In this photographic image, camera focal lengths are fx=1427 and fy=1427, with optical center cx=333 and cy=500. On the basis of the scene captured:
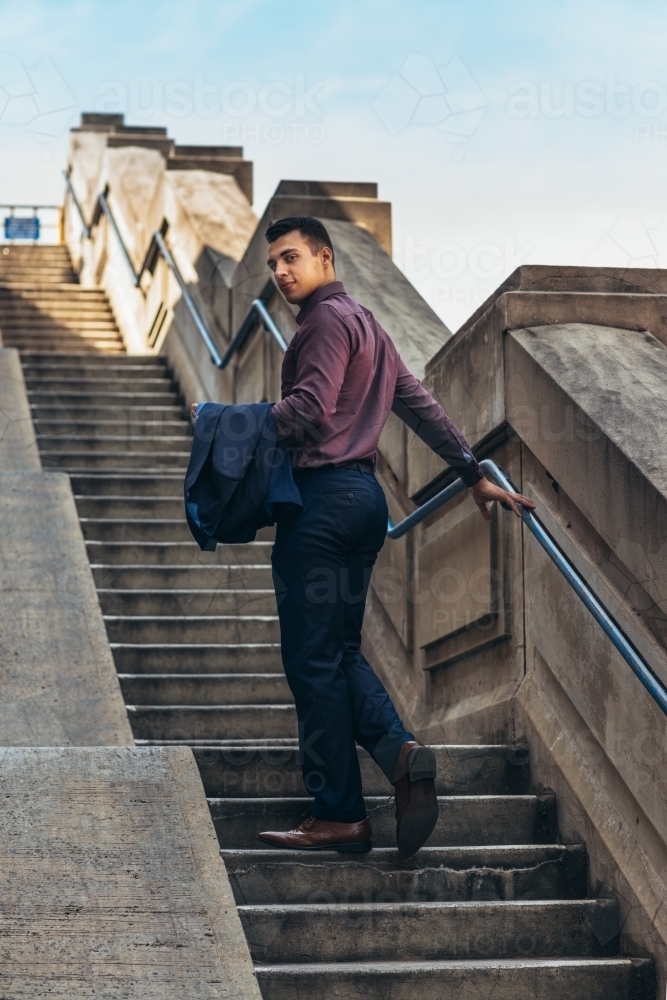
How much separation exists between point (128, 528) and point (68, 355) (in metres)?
3.59

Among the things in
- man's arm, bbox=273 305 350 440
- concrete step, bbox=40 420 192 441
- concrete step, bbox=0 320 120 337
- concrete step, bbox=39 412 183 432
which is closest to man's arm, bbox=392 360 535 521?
man's arm, bbox=273 305 350 440

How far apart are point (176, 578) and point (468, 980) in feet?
11.2

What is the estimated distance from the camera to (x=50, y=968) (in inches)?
113

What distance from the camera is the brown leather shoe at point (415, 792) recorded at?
11.7 ft

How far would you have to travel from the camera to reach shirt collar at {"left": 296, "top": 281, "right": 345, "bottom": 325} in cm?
392

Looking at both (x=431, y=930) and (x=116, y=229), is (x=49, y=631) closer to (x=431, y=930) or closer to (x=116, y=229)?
(x=431, y=930)

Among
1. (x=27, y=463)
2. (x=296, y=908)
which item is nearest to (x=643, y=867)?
(x=296, y=908)

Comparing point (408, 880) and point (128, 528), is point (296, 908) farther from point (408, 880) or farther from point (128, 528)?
point (128, 528)

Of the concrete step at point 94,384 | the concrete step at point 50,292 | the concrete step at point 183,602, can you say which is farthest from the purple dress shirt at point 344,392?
the concrete step at point 50,292

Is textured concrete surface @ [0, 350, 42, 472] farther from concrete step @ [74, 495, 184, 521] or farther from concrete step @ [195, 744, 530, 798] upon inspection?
concrete step @ [195, 744, 530, 798]

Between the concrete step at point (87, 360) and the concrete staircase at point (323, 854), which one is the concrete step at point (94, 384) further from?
the concrete staircase at point (323, 854)

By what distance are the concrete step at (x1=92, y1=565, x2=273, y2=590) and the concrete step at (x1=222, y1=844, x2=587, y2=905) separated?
2.82 meters

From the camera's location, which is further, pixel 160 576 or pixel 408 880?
pixel 160 576

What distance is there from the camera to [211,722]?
17.3 feet
